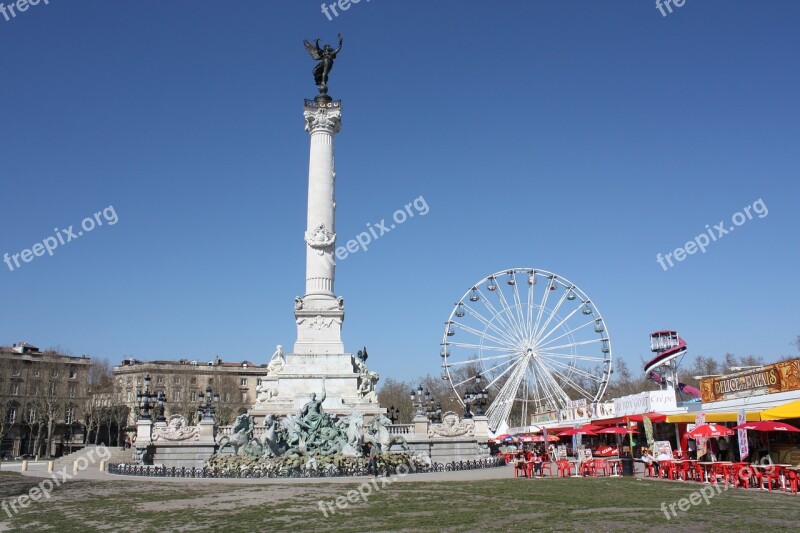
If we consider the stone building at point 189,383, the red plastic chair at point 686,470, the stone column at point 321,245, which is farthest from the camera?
the stone building at point 189,383

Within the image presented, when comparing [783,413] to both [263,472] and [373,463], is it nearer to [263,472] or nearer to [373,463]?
[373,463]

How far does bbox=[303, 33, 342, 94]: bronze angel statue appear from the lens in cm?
4441

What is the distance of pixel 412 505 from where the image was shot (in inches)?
599

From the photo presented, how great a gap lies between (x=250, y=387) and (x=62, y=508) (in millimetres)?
79595

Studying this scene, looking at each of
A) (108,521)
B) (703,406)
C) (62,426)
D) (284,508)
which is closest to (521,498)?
(284,508)

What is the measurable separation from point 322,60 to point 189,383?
51615 mm

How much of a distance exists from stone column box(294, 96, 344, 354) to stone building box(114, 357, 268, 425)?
3622 cm

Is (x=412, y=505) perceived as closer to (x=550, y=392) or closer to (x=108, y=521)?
(x=108, y=521)

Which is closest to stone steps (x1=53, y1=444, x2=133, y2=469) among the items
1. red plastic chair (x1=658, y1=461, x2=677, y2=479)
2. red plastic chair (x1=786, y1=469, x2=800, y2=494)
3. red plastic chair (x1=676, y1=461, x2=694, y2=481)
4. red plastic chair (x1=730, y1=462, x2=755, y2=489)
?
red plastic chair (x1=658, y1=461, x2=677, y2=479)

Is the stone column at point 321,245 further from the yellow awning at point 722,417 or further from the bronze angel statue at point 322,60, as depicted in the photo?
the yellow awning at point 722,417

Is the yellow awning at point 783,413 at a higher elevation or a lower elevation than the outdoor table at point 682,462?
higher

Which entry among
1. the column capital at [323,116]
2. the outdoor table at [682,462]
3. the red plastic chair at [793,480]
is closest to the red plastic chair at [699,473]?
the outdoor table at [682,462]

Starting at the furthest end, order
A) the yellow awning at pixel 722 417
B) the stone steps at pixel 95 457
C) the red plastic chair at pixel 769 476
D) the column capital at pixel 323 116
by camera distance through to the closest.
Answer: the column capital at pixel 323 116, the stone steps at pixel 95 457, the yellow awning at pixel 722 417, the red plastic chair at pixel 769 476

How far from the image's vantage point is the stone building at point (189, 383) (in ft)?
245
